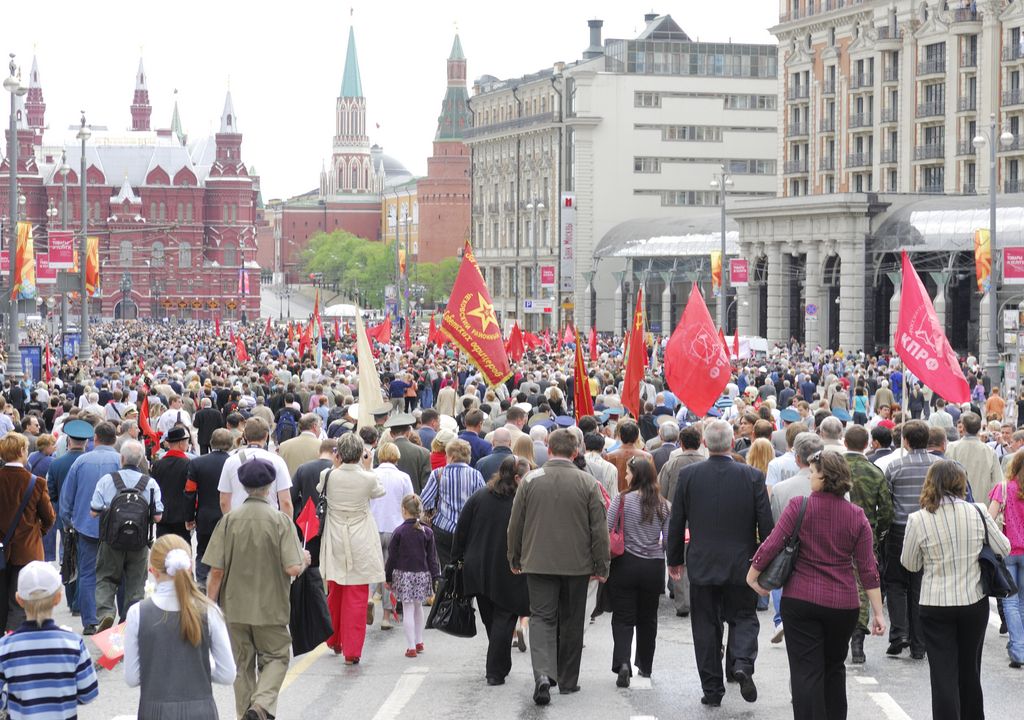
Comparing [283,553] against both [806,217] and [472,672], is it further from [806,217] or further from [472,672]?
[806,217]

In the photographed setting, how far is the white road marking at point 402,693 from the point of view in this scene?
10.6 m

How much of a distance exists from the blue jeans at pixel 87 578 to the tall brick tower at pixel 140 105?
185m

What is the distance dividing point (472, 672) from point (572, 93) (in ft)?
296

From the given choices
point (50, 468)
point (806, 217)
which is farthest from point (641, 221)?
point (50, 468)

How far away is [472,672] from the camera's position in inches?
471

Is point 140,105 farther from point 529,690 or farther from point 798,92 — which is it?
point 529,690

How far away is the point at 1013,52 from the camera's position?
6962cm

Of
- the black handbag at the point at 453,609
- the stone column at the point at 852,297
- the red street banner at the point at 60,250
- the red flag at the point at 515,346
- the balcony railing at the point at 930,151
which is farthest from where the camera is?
the balcony railing at the point at 930,151

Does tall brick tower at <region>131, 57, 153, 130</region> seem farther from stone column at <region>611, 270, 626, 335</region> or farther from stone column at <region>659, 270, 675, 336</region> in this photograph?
stone column at <region>659, 270, 675, 336</region>

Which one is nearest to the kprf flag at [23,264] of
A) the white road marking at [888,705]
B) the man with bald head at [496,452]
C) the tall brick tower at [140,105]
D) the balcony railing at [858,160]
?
the man with bald head at [496,452]

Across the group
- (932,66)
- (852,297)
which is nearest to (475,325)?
(852,297)

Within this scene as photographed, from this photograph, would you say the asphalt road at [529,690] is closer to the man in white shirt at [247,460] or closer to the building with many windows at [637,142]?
the man in white shirt at [247,460]

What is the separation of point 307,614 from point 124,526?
2867mm

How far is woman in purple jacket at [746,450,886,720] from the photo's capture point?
9141 millimetres
